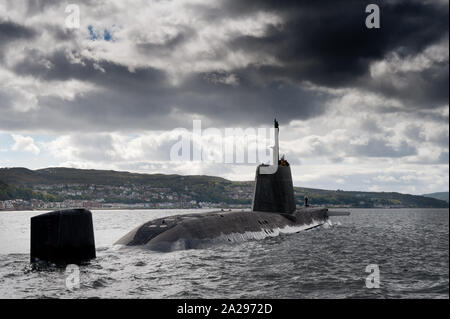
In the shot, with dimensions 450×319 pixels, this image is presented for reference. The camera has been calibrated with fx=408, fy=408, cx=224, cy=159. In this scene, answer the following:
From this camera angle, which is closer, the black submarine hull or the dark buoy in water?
the dark buoy in water

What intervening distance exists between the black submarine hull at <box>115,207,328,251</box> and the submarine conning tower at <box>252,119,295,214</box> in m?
1.18

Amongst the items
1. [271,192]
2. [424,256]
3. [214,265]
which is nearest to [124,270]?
[214,265]

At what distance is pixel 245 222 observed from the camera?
80.8 ft

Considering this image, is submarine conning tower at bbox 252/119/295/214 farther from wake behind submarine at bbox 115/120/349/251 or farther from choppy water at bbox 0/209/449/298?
choppy water at bbox 0/209/449/298

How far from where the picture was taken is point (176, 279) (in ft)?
41.9

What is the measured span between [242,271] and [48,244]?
6.70 metres

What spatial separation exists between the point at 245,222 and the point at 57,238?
42.4 ft

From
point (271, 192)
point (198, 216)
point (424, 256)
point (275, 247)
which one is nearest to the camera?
point (424, 256)

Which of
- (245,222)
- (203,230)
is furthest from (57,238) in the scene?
(245,222)

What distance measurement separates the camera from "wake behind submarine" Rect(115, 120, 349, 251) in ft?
60.8

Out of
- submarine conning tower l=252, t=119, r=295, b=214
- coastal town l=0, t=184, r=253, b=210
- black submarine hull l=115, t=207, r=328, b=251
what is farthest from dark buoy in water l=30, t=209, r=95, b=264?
coastal town l=0, t=184, r=253, b=210

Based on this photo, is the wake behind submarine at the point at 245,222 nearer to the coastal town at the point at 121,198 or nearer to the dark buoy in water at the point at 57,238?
the dark buoy in water at the point at 57,238

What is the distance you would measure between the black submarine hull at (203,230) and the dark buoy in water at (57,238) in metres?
4.03
